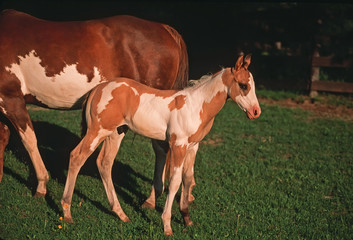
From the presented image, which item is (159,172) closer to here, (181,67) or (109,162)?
(109,162)

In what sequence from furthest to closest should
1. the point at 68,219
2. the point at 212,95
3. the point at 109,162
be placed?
the point at 109,162, the point at 68,219, the point at 212,95

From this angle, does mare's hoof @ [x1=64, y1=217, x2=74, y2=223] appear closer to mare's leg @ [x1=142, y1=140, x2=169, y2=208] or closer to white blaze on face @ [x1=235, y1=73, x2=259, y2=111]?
mare's leg @ [x1=142, y1=140, x2=169, y2=208]

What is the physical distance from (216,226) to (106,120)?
1730 mm

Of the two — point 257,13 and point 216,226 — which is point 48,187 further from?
point 257,13

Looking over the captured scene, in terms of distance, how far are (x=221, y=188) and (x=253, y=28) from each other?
31.6ft

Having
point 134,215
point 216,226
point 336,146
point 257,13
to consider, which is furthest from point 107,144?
point 257,13

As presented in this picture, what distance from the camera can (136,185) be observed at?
6.28 meters

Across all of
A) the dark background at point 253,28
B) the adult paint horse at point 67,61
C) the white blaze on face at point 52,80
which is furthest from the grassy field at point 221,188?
the dark background at point 253,28

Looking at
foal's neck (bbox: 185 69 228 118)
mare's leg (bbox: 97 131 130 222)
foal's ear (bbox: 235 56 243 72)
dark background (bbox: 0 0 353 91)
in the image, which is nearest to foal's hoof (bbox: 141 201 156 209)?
mare's leg (bbox: 97 131 130 222)

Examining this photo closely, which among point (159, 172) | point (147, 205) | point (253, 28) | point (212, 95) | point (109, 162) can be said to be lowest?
point (253, 28)

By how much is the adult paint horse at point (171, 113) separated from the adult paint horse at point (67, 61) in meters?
0.80

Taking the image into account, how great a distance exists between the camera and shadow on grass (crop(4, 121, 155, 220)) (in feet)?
19.0

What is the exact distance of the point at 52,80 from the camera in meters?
5.44

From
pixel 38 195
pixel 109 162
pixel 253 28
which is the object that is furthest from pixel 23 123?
pixel 253 28
